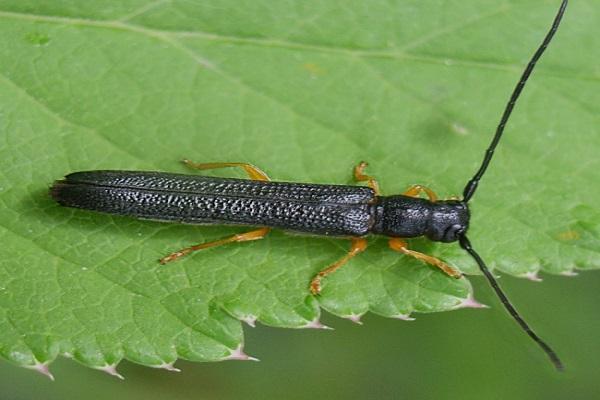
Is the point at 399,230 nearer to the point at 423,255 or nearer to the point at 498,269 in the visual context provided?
the point at 423,255

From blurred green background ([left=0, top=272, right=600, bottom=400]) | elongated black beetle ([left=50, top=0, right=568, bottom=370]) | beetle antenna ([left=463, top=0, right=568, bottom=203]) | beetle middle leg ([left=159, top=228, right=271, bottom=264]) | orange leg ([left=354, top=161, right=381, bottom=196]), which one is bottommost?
blurred green background ([left=0, top=272, right=600, bottom=400])

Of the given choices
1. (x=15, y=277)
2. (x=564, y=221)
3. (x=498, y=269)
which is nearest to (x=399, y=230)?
(x=498, y=269)

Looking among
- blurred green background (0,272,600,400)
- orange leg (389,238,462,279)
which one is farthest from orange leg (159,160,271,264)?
blurred green background (0,272,600,400)

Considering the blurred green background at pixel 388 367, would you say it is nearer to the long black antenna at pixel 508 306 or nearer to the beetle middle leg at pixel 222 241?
the long black antenna at pixel 508 306

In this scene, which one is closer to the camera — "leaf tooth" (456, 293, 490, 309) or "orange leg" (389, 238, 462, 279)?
"leaf tooth" (456, 293, 490, 309)

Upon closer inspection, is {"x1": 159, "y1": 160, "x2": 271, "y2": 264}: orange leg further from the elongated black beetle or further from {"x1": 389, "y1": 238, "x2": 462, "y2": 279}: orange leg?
{"x1": 389, "y1": 238, "x2": 462, "y2": 279}: orange leg
